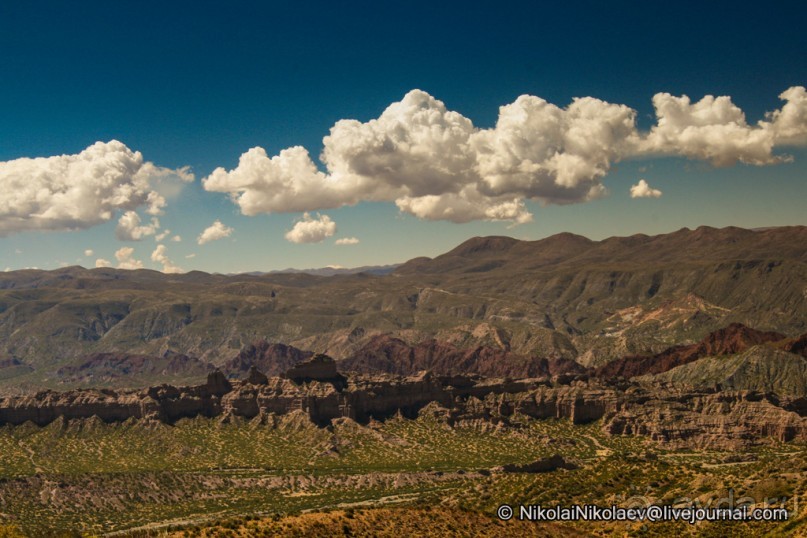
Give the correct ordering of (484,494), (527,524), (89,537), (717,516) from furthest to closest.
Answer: (484,494), (527,524), (717,516), (89,537)

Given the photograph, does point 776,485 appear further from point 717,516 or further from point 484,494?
point 484,494

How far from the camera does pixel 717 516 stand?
131 metres

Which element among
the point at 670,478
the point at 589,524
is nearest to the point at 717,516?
the point at 589,524

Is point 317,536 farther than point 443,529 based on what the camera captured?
No

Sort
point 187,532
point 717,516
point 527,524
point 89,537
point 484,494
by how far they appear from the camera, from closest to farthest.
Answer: point 187,532 < point 89,537 < point 717,516 < point 527,524 < point 484,494

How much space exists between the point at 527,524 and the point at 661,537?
2134cm

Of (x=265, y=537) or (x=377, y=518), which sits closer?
(x=265, y=537)

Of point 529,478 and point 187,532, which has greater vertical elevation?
point 187,532

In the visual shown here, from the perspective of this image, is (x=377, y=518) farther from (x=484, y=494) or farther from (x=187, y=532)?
(x=484, y=494)

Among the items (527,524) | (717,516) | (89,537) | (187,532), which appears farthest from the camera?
(527,524)

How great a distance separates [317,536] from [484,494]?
235 ft

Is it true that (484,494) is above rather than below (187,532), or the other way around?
below

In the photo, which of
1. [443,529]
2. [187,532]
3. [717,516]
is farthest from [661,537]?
[187,532]

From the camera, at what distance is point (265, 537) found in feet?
375
